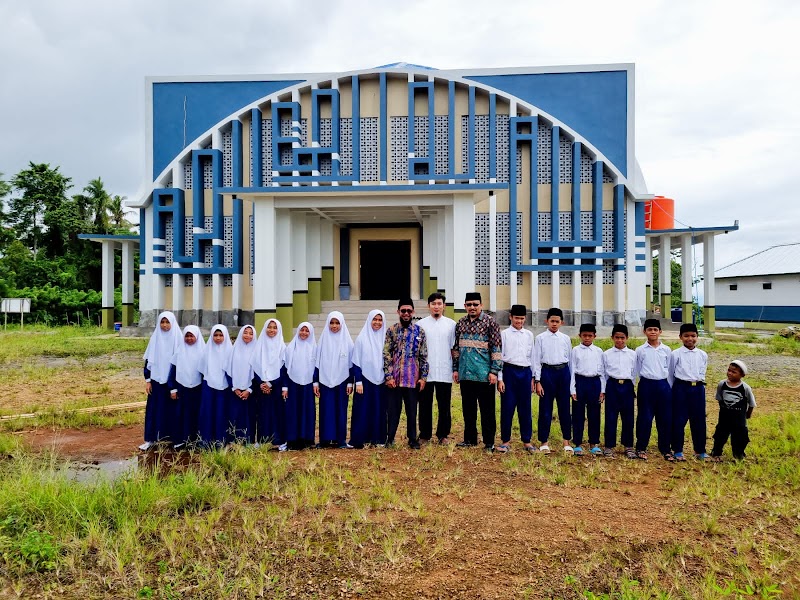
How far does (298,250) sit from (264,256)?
6.62 feet

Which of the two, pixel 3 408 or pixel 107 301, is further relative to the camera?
pixel 107 301

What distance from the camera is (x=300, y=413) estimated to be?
5.08 metres

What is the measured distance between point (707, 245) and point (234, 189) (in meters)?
14.5

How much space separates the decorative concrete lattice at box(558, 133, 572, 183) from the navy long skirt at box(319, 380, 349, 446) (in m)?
11.7

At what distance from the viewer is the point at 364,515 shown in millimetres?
3459

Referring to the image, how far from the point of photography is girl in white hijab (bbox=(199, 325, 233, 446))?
499 centimetres

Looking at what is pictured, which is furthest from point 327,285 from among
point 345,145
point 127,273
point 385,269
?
point 127,273

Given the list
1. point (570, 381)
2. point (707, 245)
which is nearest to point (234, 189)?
point (570, 381)

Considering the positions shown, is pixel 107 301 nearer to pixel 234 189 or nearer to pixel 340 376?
pixel 234 189

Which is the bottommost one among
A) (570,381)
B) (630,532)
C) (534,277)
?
(630,532)

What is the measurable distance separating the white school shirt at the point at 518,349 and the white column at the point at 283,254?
848 cm

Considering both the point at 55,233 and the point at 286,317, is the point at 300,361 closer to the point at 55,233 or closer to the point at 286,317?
the point at 286,317

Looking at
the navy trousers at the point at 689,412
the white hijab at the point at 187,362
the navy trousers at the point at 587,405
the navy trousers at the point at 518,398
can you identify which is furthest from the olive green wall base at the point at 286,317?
the navy trousers at the point at 689,412

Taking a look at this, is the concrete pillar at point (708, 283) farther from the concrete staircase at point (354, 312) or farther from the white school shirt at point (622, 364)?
the white school shirt at point (622, 364)
